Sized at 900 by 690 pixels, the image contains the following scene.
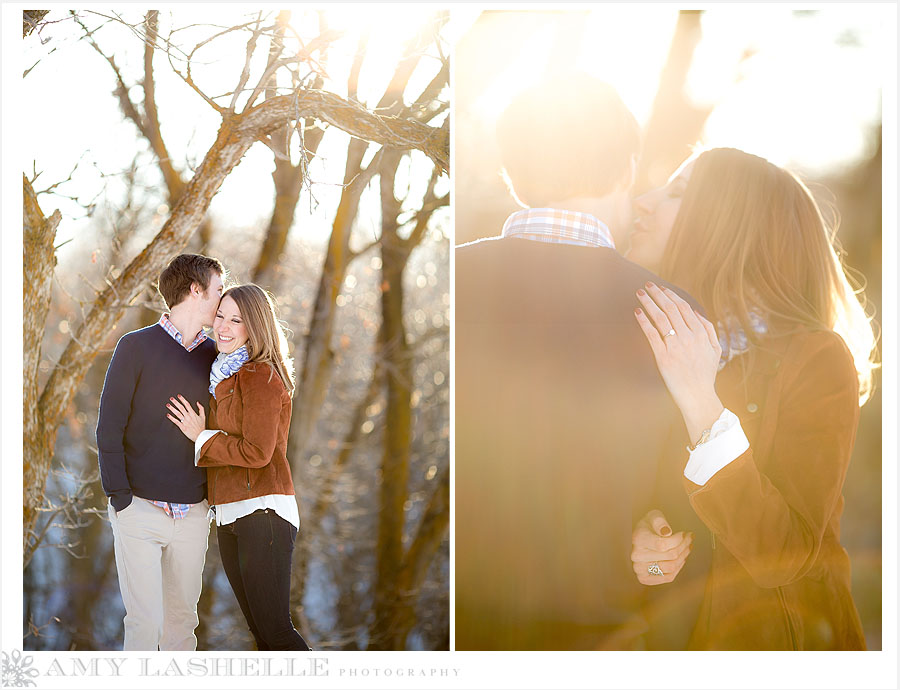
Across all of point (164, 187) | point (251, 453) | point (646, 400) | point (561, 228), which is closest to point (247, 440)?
point (251, 453)

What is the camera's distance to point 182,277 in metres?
2.79

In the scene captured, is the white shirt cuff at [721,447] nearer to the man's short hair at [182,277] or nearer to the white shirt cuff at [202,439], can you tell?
the white shirt cuff at [202,439]

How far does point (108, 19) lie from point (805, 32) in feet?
9.16

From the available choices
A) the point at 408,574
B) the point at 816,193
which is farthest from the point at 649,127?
the point at 408,574

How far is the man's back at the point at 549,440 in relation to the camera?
2.79 meters

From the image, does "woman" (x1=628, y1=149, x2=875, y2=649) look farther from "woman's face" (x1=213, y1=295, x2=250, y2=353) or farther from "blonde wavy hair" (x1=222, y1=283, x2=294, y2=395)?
"woman's face" (x1=213, y1=295, x2=250, y2=353)

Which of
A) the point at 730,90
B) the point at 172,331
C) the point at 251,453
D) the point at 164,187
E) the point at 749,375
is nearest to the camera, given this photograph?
the point at 251,453

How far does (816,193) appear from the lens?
3053 millimetres

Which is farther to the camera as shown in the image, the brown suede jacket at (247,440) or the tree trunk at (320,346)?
the tree trunk at (320,346)

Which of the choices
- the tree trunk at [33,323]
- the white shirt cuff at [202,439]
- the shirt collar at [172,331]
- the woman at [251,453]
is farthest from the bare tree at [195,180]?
the white shirt cuff at [202,439]

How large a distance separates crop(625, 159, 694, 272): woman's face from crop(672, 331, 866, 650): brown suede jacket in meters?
0.51

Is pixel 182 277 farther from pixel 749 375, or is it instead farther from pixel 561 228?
pixel 749 375

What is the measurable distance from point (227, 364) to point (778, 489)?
210 cm

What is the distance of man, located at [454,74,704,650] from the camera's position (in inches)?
110
